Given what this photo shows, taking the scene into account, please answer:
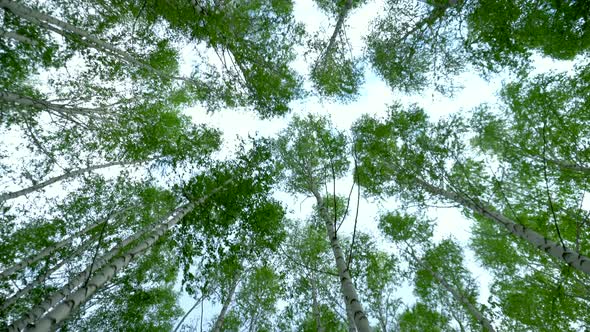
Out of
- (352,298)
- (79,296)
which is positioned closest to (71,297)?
(79,296)

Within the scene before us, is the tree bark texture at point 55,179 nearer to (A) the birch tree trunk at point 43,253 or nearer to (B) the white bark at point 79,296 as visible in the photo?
(A) the birch tree trunk at point 43,253

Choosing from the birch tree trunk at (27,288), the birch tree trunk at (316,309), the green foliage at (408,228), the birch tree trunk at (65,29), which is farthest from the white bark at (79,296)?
the green foliage at (408,228)

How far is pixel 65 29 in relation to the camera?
6164 mm

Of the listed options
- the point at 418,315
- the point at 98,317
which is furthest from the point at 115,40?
the point at 418,315

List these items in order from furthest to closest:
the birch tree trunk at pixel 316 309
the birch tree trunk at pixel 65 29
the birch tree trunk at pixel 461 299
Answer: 1. the birch tree trunk at pixel 316 309
2. the birch tree trunk at pixel 461 299
3. the birch tree trunk at pixel 65 29

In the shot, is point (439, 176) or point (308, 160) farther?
point (308, 160)

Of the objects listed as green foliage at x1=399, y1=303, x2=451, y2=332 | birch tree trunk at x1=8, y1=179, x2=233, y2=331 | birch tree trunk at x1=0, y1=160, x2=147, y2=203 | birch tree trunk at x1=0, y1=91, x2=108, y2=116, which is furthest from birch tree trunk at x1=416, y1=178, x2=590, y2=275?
birch tree trunk at x1=0, y1=160, x2=147, y2=203

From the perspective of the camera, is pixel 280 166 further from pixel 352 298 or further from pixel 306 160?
pixel 352 298

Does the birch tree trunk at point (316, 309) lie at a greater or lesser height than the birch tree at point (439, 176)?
lesser

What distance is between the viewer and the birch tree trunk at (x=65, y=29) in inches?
202

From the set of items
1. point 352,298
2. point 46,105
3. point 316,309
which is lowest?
point 352,298

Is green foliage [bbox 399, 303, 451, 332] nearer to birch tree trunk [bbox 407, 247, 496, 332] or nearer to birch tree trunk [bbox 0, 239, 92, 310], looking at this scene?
birch tree trunk [bbox 407, 247, 496, 332]

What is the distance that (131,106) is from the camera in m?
8.86

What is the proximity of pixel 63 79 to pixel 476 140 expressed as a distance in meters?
14.9
